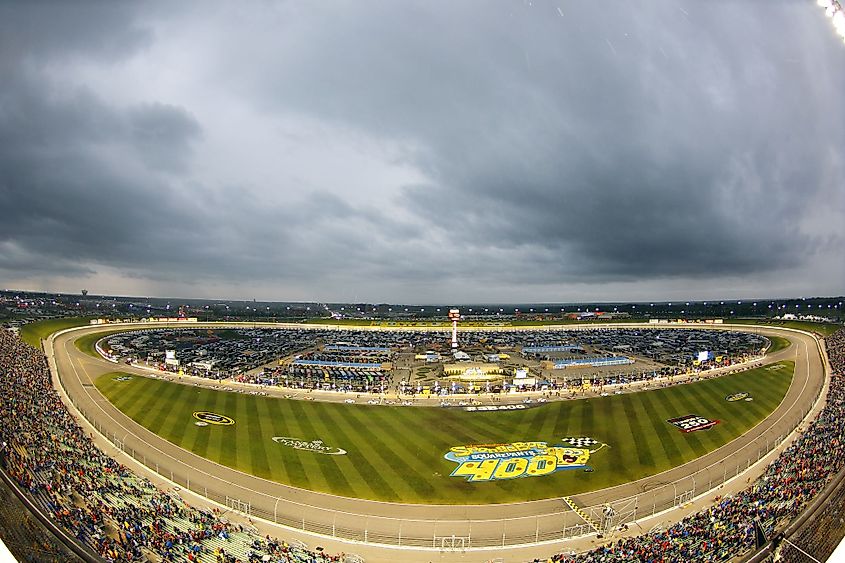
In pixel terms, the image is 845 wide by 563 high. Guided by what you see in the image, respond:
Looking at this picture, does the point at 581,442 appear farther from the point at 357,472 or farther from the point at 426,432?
the point at 357,472

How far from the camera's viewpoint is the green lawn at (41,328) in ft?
251

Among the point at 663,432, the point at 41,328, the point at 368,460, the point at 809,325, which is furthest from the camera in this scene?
the point at 809,325

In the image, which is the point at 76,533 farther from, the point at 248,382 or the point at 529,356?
the point at 529,356

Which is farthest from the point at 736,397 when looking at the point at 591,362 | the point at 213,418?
the point at 213,418

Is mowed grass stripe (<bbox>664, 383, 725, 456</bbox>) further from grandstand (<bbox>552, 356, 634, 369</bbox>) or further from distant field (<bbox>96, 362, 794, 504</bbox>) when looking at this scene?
grandstand (<bbox>552, 356, 634, 369</bbox>)

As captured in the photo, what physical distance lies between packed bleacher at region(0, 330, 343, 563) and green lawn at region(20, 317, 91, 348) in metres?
59.4

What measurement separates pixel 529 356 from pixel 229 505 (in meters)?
73.7

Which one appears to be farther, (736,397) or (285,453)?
(736,397)

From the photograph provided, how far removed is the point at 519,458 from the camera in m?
34.6

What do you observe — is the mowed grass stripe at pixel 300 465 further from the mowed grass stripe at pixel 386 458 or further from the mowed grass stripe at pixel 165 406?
the mowed grass stripe at pixel 165 406

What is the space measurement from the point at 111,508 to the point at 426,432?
25874 mm

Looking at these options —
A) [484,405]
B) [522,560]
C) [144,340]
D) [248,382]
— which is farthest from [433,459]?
[144,340]

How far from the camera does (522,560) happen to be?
71.7 feet

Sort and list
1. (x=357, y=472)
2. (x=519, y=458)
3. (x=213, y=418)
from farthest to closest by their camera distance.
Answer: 1. (x=213, y=418)
2. (x=519, y=458)
3. (x=357, y=472)
